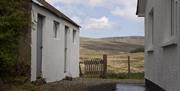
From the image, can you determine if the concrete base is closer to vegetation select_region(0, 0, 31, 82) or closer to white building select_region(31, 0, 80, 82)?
vegetation select_region(0, 0, 31, 82)

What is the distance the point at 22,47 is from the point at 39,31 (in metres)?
6.78

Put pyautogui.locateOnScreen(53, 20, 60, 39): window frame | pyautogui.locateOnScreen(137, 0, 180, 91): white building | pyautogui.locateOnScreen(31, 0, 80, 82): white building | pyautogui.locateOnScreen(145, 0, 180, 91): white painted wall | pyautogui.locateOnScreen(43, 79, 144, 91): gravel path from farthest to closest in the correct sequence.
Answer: pyautogui.locateOnScreen(53, 20, 60, 39): window frame → pyautogui.locateOnScreen(31, 0, 80, 82): white building → pyautogui.locateOnScreen(43, 79, 144, 91): gravel path → pyautogui.locateOnScreen(145, 0, 180, 91): white painted wall → pyautogui.locateOnScreen(137, 0, 180, 91): white building

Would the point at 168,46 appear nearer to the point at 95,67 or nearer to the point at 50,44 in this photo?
the point at 50,44

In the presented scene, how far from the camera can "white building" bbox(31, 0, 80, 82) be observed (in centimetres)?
2014

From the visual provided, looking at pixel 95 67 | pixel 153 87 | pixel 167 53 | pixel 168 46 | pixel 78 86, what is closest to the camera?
pixel 168 46

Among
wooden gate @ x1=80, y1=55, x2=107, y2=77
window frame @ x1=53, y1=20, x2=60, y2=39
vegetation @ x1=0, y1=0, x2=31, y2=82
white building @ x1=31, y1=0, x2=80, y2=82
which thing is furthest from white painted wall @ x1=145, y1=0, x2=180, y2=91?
wooden gate @ x1=80, y1=55, x2=107, y2=77

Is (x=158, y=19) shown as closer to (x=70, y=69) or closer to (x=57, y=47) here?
(x=57, y=47)

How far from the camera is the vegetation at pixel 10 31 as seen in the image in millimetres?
12445

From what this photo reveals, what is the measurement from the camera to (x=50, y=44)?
23.4 meters

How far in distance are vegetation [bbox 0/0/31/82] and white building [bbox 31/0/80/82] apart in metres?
3.33

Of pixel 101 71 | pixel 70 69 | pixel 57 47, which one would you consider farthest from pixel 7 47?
pixel 101 71

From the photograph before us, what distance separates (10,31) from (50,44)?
11.0 meters

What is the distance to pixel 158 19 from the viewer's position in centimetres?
1406

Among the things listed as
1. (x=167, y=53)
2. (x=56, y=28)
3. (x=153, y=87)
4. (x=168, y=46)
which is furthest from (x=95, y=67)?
(x=168, y=46)
